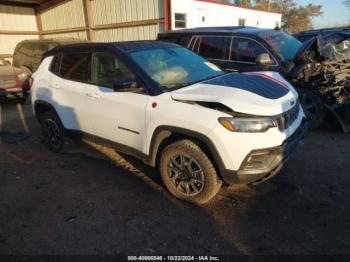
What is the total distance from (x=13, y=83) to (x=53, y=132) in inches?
179

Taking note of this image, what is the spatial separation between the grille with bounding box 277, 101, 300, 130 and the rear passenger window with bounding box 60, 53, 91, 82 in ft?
8.57

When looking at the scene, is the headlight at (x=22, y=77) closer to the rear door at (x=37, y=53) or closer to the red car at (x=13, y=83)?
the red car at (x=13, y=83)

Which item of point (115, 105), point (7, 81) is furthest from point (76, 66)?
point (7, 81)

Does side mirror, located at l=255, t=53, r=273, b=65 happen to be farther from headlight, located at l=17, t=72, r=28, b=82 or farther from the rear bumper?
headlight, located at l=17, t=72, r=28, b=82

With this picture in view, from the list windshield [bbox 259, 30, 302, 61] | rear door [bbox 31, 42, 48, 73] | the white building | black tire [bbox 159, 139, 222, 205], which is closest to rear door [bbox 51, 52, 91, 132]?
black tire [bbox 159, 139, 222, 205]

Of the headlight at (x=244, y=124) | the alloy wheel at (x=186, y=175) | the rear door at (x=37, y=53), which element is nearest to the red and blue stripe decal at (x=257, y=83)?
the headlight at (x=244, y=124)

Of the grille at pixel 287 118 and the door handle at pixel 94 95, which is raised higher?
the door handle at pixel 94 95

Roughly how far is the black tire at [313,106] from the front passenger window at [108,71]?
140 inches

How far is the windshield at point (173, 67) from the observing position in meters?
3.70

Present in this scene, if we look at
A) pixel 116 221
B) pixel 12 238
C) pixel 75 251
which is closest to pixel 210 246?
pixel 116 221

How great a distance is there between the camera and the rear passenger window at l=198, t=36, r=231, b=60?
637 cm

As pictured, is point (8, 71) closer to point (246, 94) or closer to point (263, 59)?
point (263, 59)

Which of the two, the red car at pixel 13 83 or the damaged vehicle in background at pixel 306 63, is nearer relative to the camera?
the damaged vehicle in background at pixel 306 63

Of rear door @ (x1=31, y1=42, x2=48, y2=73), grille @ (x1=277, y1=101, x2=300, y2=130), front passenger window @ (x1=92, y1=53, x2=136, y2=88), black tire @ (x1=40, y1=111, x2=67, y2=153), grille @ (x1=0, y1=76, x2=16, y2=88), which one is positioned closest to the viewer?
grille @ (x1=277, y1=101, x2=300, y2=130)
